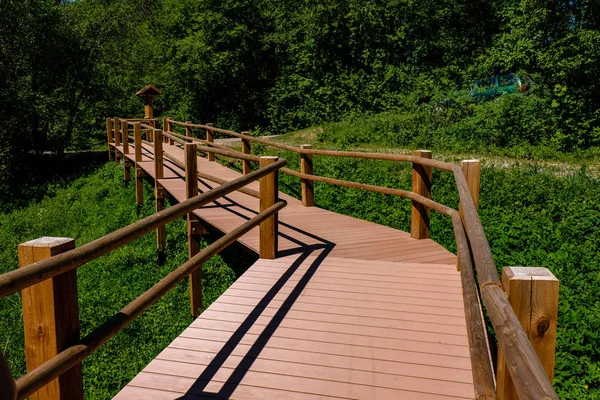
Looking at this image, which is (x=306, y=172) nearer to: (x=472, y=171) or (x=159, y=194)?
(x=159, y=194)

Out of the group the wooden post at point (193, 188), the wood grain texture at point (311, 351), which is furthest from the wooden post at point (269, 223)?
the wooden post at point (193, 188)

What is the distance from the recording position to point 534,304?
1896 millimetres

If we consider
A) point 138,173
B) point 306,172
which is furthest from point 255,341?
point 138,173

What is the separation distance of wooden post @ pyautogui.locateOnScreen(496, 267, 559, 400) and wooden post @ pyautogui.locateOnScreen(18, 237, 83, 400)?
6.12 feet

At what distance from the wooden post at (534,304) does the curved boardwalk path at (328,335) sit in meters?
1.34

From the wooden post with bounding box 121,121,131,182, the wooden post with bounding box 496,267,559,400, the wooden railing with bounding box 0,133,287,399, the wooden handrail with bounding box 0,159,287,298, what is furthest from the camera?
the wooden post with bounding box 121,121,131,182

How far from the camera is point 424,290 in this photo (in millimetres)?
4949

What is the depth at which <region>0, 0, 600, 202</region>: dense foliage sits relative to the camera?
16438 mm

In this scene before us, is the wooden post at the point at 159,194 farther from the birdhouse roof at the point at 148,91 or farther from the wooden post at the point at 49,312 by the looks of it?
the birdhouse roof at the point at 148,91

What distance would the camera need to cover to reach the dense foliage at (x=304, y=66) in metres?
16.4

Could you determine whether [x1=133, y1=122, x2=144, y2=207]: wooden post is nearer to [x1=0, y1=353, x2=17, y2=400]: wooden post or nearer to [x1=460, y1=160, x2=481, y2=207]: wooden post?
[x1=460, y1=160, x2=481, y2=207]: wooden post

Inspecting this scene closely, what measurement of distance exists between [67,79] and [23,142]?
11.1ft

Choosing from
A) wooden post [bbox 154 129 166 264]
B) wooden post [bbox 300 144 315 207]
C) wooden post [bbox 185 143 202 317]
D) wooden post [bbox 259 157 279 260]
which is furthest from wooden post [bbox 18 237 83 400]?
wooden post [bbox 154 129 166 264]

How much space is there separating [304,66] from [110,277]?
22.3 meters
